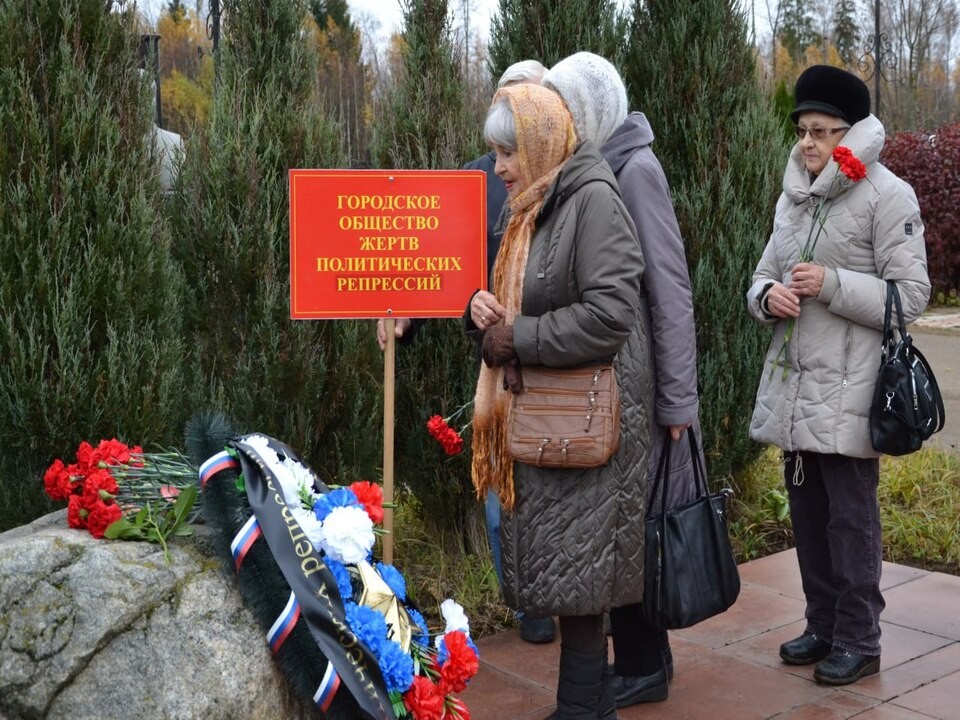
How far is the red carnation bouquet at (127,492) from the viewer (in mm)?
2727

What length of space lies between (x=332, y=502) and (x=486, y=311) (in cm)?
75

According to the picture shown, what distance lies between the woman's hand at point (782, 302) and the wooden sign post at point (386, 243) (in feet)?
3.30

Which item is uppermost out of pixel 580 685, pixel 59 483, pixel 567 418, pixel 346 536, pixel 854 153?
pixel 854 153

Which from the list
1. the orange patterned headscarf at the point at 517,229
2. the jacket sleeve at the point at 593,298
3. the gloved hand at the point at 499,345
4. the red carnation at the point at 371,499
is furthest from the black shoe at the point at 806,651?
the red carnation at the point at 371,499

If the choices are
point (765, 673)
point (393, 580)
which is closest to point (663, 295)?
point (393, 580)

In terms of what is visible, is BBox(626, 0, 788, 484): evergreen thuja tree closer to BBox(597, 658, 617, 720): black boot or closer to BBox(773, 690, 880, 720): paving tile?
BBox(773, 690, 880, 720): paving tile

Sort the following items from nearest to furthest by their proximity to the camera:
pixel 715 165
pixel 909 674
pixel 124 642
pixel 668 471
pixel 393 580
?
1. pixel 124 642
2. pixel 393 580
3. pixel 668 471
4. pixel 909 674
5. pixel 715 165

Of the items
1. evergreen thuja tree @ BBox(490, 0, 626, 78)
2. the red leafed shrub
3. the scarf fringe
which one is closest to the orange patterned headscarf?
the scarf fringe

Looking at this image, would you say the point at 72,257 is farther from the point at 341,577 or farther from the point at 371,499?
the point at 341,577

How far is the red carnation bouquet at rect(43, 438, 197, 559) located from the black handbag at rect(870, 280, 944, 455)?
7.22ft

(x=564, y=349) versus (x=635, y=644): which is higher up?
(x=564, y=349)

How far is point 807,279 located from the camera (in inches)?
148

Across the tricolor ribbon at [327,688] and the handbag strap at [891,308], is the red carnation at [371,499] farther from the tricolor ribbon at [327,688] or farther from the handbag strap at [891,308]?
the handbag strap at [891,308]

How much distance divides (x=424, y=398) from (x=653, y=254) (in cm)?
173
